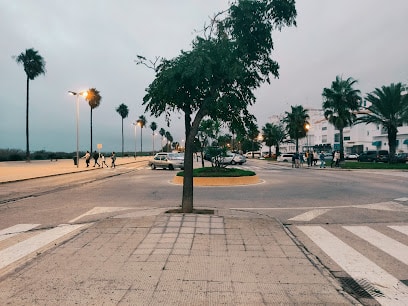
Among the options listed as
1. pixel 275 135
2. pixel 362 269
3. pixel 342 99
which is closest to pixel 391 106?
pixel 342 99

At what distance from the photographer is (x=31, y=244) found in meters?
6.62

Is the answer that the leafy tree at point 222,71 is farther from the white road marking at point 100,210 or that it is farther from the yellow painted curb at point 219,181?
the yellow painted curb at point 219,181

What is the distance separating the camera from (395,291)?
446 cm

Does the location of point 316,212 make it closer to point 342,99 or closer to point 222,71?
point 222,71

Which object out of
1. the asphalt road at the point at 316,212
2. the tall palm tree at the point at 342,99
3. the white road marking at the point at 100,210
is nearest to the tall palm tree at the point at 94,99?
the tall palm tree at the point at 342,99

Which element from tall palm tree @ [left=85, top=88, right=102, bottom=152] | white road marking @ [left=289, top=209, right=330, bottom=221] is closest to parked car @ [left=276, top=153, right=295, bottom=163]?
tall palm tree @ [left=85, top=88, right=102, bottom=152]

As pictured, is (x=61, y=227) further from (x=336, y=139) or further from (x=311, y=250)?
(x=336, y=139)

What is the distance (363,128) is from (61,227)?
287ft

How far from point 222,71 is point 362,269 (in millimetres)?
4990

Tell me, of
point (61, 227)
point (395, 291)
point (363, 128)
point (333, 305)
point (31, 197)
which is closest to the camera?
point (333, 305)

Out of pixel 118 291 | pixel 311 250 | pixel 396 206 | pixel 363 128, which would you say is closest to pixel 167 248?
pixel 118 291

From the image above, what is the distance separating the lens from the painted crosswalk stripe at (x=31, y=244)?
5.73m

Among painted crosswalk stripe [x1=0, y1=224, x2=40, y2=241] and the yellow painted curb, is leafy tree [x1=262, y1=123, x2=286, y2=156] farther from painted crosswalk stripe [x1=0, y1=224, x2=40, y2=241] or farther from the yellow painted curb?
painted crosswalk stripe [x1=0, y1=224, x2=40, y2=241]

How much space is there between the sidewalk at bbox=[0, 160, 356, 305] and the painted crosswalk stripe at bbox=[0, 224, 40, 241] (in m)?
1.67
